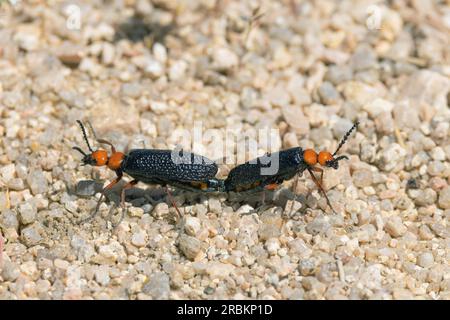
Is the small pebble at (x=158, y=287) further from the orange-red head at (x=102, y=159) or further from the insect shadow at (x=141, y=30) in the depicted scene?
the insect shadow at (x=141, y=30)

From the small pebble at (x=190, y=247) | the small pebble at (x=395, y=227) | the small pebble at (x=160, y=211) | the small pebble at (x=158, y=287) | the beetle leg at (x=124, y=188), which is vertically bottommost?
the small pebble at (x=158, y=287)

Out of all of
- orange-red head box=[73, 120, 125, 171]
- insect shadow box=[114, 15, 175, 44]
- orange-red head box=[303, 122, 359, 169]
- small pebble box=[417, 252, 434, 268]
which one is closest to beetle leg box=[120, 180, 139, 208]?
orange-red head box=[73, 120, 125, 171]

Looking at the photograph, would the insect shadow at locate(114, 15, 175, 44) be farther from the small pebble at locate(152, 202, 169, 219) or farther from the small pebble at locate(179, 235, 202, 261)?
the small pebble at locate(179, 235, 202, 261)

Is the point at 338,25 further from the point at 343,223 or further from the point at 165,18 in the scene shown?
the point at 343,223

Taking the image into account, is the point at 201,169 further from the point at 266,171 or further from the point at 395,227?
the point at 395,227

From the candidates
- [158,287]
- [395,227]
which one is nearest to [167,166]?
[158,287]

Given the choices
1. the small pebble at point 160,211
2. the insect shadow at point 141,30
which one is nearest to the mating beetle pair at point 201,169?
the small pebble at point 160,211
